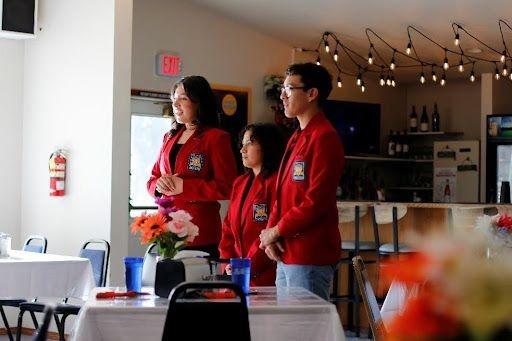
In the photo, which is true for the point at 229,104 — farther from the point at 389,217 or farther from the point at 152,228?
the point at 152,228

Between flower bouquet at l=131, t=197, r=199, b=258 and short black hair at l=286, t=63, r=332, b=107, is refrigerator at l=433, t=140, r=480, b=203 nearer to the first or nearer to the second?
short black hair at l=286, t=63, r=332, b=107

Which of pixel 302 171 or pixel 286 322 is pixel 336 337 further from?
pixel 302 171

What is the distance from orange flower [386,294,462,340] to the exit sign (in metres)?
8.33

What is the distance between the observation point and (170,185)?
3.87m

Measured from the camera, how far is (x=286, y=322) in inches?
107

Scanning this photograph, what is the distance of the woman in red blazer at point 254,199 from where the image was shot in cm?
381

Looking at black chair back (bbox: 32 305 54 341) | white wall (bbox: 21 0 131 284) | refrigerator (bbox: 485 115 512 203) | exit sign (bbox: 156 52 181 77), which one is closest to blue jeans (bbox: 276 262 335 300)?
black chair back (bbox: 32 305 54 341)

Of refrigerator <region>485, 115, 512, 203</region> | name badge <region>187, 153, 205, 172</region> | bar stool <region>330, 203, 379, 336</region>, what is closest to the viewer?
name badge <region>187, 153, 205, 172</region>

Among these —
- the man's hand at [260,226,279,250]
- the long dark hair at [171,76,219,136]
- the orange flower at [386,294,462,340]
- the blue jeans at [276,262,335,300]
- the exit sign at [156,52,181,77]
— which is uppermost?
the exit sign at [156,52,181,77]

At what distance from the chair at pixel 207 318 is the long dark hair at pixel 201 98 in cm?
161

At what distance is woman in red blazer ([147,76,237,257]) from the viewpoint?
3.86 m

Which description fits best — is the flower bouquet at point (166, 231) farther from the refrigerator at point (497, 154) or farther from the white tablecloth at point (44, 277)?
the refrigerator at point (497, 154)

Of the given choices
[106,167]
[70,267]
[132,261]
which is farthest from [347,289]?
[132,261]

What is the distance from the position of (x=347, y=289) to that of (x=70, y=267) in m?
3.15
